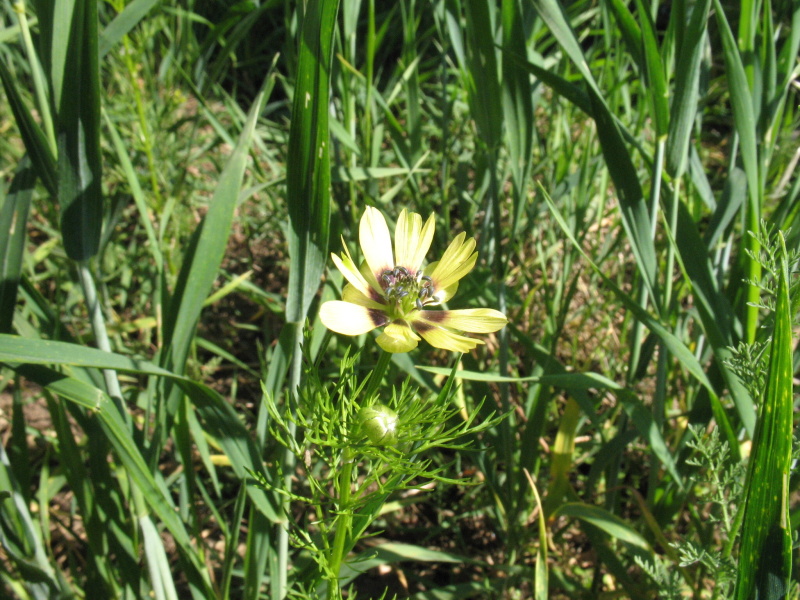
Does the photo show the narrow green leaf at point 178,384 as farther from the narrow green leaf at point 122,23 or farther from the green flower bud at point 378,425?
the narrow green leaf at point 122,23

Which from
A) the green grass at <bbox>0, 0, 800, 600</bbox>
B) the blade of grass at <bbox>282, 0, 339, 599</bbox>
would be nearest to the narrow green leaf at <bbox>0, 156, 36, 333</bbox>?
the green grass at <bbox>0, 0, 800, 600</bbox>

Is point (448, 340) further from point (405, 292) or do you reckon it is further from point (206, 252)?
point (206, 252)

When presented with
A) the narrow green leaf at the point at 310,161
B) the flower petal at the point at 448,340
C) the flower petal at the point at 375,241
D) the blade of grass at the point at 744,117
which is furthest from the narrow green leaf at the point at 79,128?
the blade of grass at the point at 744,117

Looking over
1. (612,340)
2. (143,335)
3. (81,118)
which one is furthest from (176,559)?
(612,340)

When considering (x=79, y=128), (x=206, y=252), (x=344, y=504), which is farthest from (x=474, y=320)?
(x=79, y=128)

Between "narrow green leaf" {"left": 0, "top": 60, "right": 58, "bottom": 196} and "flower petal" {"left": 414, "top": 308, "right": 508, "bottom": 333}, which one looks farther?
"narrow green leaf" {"left": 0, "top": 60, "right": 58, "bottom": 196}

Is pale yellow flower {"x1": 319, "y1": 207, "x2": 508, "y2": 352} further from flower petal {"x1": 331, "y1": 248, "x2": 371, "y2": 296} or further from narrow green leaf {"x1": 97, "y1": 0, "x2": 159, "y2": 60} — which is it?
narrow green leaf {"x1": 97, "y1": 0, "x2": 159, "y2": 60}

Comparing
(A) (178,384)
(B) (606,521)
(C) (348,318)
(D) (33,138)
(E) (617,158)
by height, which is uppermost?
(E) (617,158)
